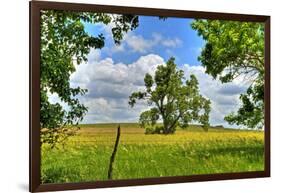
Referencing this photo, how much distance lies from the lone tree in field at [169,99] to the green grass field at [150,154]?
10 centimetres

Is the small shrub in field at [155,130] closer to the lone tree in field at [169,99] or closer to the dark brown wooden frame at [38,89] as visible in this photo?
the lone tree in field at [169,99]

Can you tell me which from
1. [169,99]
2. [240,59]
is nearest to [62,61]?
[169,99]

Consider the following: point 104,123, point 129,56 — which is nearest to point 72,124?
point 104,123

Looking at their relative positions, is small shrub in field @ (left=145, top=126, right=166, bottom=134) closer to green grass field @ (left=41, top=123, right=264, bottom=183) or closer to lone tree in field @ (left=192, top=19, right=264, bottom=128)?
green grass field @ (left=41, top=123, right=264, bottom=183)

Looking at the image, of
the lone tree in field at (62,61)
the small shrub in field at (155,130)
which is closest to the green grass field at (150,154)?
the small shrub in field at (155,130)

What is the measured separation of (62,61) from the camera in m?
5.80

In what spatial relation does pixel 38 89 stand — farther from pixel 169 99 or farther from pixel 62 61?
pixel 169 99

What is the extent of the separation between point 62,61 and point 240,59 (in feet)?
6.41

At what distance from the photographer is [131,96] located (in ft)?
20.0

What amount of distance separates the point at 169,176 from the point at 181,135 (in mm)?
415

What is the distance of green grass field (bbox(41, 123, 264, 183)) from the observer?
19.2 ft

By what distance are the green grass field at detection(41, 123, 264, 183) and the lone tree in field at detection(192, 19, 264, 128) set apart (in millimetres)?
202

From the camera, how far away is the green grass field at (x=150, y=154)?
231 inches

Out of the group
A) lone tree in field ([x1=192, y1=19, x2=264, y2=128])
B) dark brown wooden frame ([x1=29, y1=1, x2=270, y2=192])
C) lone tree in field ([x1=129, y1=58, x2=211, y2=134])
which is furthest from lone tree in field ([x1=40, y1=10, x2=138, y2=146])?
lone tree in field ([x1=192, y1=19, x2=264, y2=128])
